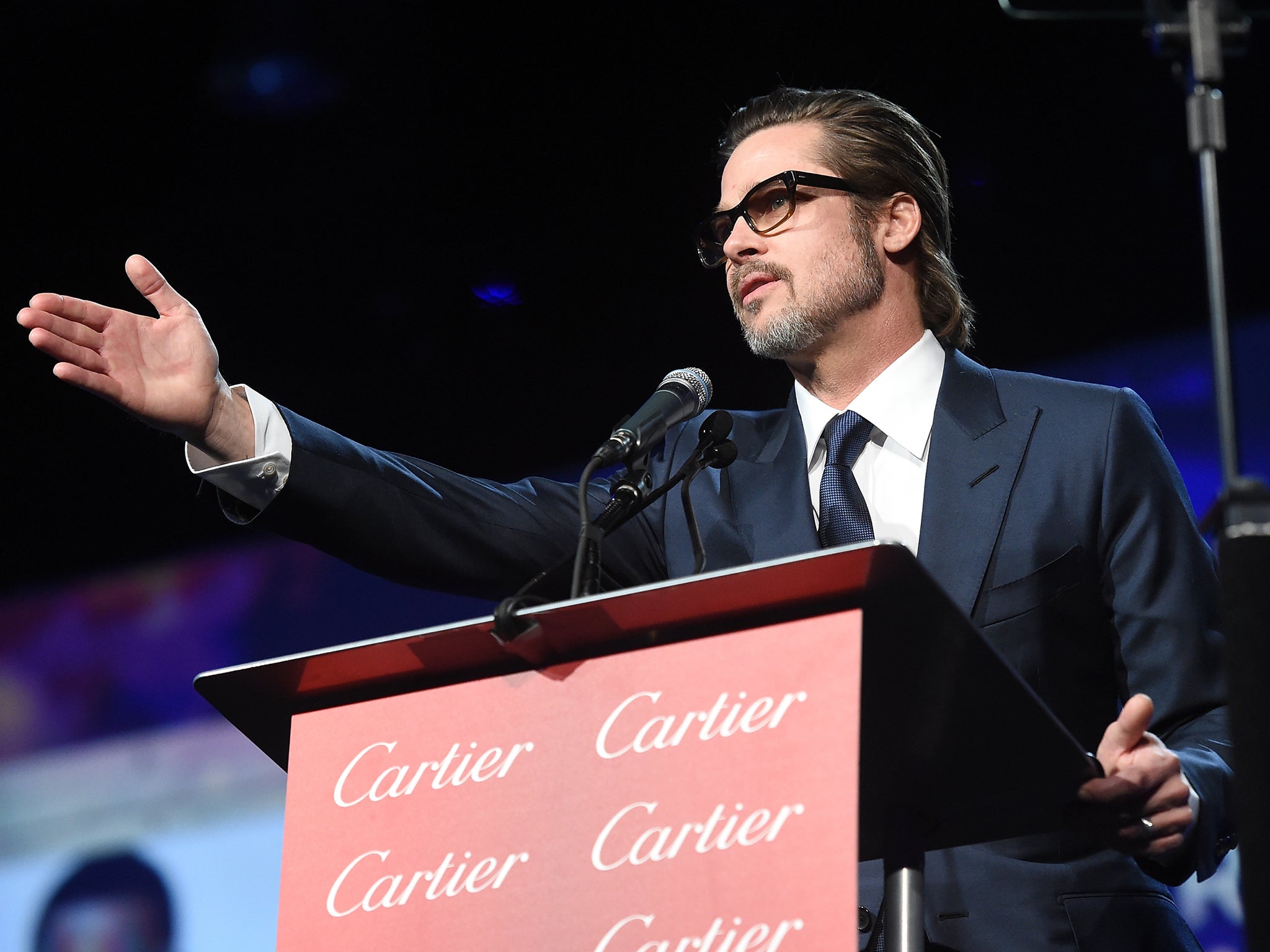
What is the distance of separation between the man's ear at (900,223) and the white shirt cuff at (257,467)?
1239 mm

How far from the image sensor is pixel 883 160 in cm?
244

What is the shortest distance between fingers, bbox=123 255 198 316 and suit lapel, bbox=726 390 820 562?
0.82 metres

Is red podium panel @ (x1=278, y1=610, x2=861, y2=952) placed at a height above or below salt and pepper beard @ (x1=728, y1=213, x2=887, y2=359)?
below

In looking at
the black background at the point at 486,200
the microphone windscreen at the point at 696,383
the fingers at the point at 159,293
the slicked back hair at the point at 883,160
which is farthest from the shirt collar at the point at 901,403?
the black background at the point at 486,200

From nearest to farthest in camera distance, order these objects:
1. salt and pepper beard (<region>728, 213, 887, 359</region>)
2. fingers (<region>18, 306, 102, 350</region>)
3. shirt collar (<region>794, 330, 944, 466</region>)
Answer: fingers (<region>18, 306, 102, 350</region>) < shirt collar (<region>794, 330, 944, 466</region>) < salt and pepper beard (<region>728, 213, 887, 359</region>)

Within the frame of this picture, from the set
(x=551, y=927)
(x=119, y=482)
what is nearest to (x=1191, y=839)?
(x=551, y=927)

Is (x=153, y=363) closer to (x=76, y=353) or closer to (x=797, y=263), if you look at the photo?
(x=76, y=353)

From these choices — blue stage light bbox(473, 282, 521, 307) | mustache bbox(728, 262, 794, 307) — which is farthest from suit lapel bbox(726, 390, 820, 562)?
blue stage light bbox(473, 282, 521, 307)

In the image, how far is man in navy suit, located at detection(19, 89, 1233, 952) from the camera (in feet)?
4.76

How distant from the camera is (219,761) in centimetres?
395

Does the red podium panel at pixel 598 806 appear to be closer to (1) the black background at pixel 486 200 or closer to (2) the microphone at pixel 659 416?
(2) the microphone at pixel 659 416

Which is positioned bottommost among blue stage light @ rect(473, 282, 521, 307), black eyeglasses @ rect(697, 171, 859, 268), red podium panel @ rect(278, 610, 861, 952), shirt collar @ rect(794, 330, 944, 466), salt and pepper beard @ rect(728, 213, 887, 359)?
red podium panel @ rect(278, 610, 861, 952)

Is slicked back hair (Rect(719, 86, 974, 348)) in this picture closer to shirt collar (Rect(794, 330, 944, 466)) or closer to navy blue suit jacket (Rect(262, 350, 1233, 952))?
shirt collar (Rect(794, 330, 944, 466))

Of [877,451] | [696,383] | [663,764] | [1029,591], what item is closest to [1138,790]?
[663,764]
